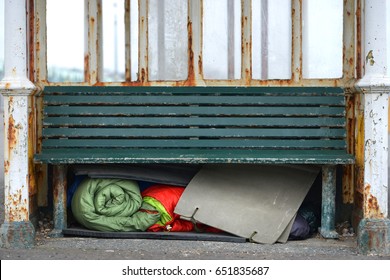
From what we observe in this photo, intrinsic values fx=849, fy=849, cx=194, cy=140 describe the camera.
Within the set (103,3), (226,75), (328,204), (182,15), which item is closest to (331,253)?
(328,204)

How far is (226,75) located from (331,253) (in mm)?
1980

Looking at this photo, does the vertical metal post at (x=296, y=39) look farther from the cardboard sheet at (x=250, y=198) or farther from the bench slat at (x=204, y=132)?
the cardboard sheet at (x=250, y=198)

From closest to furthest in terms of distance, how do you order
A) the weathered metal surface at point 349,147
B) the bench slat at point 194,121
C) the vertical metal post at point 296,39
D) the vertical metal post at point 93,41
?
the bench slat at point 194,121 → the weathered metal surface at point 349,147 → the vertical metal post at point 296,39 → the vertical metal post at point 93,41

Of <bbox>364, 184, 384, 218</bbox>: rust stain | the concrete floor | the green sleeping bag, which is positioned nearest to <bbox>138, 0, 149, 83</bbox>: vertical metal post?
the green sleeping bag

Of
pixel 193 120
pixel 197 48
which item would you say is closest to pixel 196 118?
pixel 193 120

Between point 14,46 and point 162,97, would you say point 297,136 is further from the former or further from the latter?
point 14,46

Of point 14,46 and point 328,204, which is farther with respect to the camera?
point 328,204

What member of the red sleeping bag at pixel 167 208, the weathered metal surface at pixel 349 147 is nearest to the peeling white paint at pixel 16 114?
the red sleeping bag at pixel 167 208

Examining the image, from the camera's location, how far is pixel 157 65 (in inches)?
317

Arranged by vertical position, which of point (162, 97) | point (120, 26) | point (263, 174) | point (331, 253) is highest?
point (120, 26)

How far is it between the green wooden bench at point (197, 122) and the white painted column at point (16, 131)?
0.39 meters

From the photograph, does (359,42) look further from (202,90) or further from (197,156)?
(197,156)

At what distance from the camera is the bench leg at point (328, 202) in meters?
7.74

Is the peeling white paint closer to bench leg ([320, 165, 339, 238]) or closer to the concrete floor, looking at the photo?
the concrete floor
